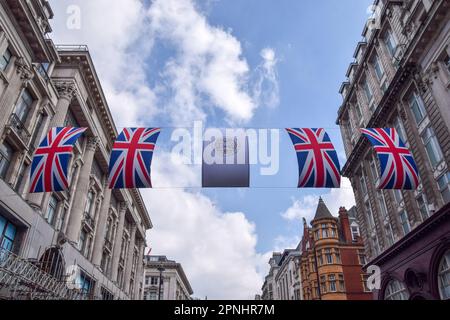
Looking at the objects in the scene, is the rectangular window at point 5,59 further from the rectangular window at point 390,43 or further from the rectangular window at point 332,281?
the rectangular window at point 332,281

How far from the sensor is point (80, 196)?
33938 millimetres

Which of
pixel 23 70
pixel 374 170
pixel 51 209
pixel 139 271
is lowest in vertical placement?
pixel 51 209

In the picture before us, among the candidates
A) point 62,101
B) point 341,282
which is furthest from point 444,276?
point 62,101

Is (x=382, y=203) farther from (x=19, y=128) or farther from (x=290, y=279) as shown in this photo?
(x=290, y=279)

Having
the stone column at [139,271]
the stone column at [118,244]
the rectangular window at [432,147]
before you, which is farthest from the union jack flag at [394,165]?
the stone column at [139,271]

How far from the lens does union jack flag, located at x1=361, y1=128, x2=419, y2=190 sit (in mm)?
14586

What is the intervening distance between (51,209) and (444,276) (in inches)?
1220

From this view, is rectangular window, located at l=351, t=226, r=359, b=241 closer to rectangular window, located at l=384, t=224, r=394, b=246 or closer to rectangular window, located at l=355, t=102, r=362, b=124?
rectangular window, located at l=384, t=224, r=394, b=246

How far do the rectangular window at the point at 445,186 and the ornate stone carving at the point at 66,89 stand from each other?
101 ft

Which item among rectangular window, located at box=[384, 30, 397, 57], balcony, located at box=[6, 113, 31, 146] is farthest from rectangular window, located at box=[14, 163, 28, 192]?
rectangular window, located at box=[384, 30, 397, 57]

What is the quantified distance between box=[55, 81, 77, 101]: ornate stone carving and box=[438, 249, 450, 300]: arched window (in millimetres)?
32124

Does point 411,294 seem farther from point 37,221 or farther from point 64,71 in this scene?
point 64,71

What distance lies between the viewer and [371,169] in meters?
34.2
